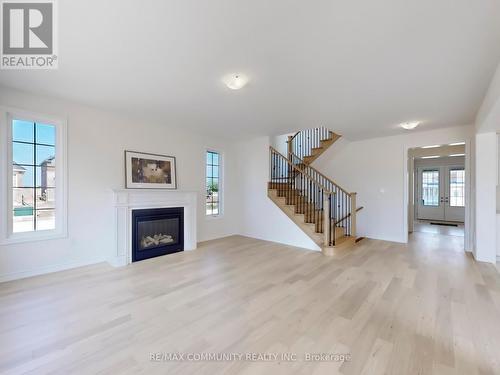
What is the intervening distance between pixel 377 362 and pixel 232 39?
9.33 ft

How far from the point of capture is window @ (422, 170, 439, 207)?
920 cm

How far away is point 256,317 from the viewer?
7.42 feet

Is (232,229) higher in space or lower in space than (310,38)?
lower

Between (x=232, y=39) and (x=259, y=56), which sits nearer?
(x=232, y=39)

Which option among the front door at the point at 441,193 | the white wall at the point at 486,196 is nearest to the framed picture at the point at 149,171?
the white wall at the point at 486,196

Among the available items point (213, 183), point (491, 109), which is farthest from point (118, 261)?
point (491, 109)

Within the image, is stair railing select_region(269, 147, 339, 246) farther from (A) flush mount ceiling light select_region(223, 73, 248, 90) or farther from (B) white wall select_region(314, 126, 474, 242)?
(A) flush mount ceiling light select_region(223, 73, 248, 90)

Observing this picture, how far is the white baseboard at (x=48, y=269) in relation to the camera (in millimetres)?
3115

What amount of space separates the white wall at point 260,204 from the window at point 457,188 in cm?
780

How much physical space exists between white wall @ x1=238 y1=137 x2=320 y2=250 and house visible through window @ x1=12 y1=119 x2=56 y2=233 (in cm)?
403

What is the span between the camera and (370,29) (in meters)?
1.88

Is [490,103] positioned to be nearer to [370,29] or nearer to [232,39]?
[370,29]

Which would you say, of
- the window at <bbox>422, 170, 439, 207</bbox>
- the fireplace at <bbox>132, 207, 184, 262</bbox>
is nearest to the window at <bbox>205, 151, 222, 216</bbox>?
the fireplace at <bbox>132, 207, 184, 262</bbox>

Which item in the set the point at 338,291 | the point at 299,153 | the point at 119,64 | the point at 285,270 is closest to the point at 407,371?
the point at 338,291
